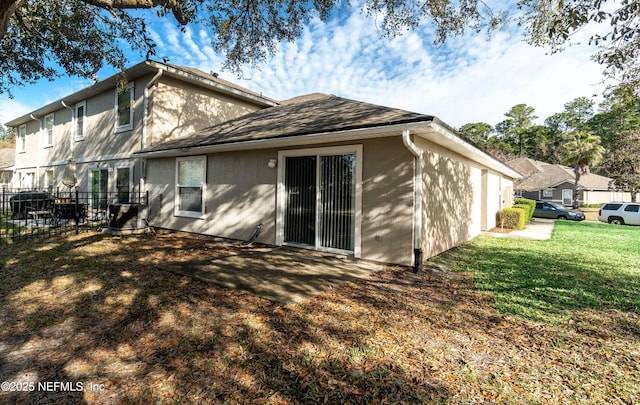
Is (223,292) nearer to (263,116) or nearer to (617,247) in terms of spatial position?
(263,116)

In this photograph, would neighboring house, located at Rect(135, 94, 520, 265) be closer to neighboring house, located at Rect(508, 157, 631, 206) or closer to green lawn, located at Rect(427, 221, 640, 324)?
green lawn, located at Rect(427, 221, 640, 324)

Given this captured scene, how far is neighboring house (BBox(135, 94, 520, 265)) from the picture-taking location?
582 cm

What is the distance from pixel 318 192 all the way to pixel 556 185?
3547 cm

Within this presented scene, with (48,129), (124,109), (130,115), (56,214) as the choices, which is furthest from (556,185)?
(48,129)

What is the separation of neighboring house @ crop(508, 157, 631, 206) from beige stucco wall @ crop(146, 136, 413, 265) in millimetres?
32241

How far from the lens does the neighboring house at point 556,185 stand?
104 feet

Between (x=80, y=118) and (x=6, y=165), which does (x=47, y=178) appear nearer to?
(x=80, y=118)

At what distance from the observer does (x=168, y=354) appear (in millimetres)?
2699

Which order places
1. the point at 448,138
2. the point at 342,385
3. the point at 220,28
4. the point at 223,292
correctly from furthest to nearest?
1. the point at 220,28
2. the point at 448,138
3. the point at 223,292
4. the point at 342,385

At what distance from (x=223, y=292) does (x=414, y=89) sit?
1107cm

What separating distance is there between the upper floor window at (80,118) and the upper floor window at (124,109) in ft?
10.2

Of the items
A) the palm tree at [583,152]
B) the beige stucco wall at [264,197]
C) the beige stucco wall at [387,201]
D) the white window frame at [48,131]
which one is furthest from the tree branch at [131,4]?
the palm tree at [583,152]

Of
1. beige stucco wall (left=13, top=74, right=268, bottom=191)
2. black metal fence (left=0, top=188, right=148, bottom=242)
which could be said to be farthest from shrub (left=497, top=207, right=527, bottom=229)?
black metal fence (left=0, top=188, right=148, bottom=242)

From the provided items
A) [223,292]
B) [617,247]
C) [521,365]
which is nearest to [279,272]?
[223,292]
